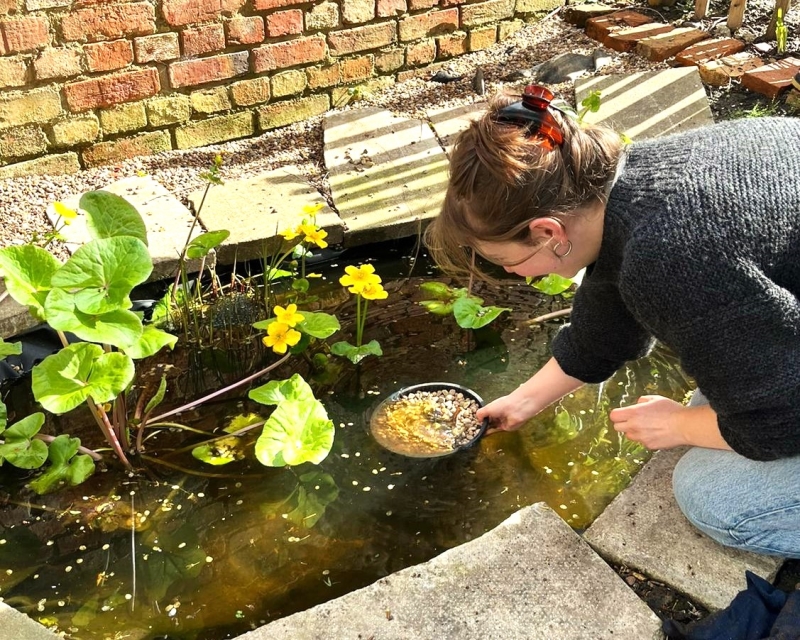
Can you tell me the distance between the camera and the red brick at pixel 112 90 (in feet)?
10.6

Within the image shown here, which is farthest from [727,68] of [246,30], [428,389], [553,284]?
[428,389]

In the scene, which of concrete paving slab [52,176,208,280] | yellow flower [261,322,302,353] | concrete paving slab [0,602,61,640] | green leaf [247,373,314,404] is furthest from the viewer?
concrete paving slab [52,176,208,280]

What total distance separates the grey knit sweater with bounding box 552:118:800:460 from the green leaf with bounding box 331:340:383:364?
105 centimetres

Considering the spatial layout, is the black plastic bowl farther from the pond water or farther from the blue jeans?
the blue jeans

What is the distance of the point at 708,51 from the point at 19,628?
376 centimetres

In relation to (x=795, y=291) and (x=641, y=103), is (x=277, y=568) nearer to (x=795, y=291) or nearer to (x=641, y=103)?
(x=795, y=291)

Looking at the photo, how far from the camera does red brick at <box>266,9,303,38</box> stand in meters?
3.50

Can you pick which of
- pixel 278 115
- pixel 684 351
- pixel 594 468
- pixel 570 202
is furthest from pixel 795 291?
pixel 278 115

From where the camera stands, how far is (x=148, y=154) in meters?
3.49

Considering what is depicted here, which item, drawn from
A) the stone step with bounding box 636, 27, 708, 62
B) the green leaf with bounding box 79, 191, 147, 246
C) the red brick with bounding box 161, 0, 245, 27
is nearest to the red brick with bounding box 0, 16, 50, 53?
the red brick with bounding box 161, 0, 245, 27

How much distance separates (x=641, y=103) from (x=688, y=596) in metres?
2.44

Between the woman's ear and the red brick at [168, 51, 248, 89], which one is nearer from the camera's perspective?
the woman's ear

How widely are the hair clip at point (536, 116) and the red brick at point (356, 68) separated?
94.9 inches

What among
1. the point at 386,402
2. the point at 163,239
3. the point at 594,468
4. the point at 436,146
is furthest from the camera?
the point at 436,146
